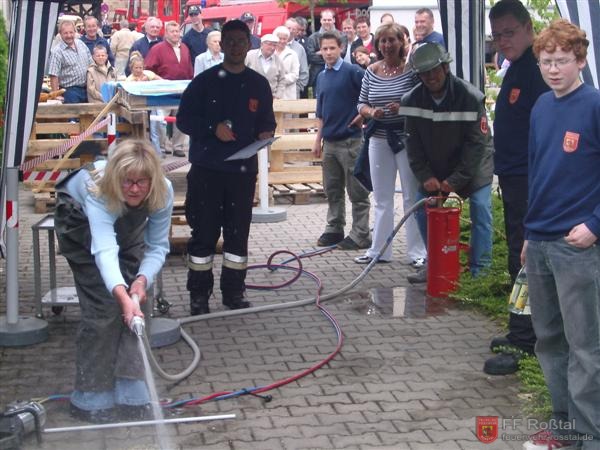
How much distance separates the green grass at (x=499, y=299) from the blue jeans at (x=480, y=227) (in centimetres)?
9

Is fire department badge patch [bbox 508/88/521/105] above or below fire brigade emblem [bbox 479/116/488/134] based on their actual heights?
above

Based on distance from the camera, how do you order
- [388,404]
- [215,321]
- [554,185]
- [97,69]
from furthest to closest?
[97,69]
[215,321]
[388,404]
[554,185]

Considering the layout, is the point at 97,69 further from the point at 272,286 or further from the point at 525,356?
the point at 525,356

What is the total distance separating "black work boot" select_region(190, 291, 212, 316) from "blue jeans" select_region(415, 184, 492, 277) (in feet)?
6.42

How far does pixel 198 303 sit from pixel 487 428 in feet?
9.27

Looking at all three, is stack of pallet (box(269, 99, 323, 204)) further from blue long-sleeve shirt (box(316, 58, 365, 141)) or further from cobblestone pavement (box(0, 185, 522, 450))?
cobblestone pavement (box(0, 185, 522, 450))

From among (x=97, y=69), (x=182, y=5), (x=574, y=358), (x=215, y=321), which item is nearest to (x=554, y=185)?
(x=574, y=358)

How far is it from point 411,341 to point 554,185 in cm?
236

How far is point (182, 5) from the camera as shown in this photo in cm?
3064

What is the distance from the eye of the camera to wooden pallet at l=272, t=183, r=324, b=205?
12.0m

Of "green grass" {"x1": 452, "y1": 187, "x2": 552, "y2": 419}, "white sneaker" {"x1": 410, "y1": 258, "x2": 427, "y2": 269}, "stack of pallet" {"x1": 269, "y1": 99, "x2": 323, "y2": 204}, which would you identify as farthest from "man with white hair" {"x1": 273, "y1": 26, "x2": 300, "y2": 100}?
"white sneaker" {"x1": 410, "y1": 258, "x2": 427, "y2": 269}

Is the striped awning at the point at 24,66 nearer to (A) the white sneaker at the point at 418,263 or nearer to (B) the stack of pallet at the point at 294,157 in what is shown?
(A) the white sneaker at the point at 418,263

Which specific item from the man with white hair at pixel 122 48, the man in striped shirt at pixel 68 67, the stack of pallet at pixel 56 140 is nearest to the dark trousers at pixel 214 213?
the stack of pallet at pixel 56 140

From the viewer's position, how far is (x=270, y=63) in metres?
14.2
